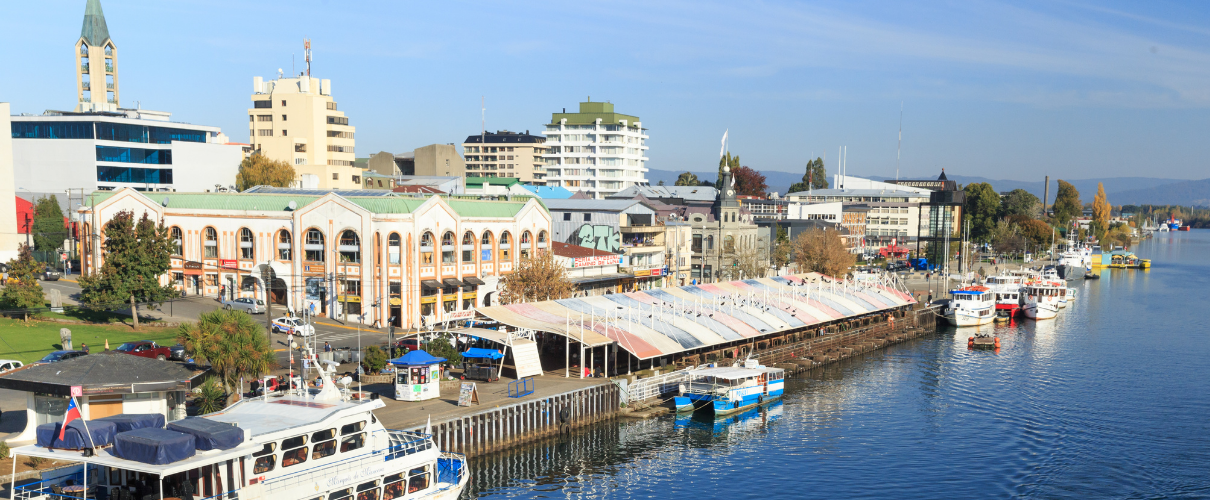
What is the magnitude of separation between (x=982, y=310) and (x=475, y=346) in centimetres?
6957

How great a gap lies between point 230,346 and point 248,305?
35323 mm

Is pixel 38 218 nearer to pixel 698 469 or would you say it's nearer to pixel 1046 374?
pixel 698 469

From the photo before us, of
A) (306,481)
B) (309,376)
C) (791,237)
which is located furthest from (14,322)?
(791,237)

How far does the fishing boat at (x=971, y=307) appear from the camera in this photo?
105 m

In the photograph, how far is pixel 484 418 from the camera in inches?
1848

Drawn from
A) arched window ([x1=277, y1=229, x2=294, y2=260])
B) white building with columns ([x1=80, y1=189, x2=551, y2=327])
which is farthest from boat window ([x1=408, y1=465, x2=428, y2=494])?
arched window ([x1=277, y1=229, x2=294, y2=260])

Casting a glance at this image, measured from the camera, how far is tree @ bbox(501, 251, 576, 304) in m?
77.1

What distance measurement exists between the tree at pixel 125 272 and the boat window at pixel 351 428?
42911mm

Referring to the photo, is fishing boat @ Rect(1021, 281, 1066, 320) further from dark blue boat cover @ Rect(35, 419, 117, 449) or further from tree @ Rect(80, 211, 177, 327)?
dark blue boat cover @ Rect(35, 419, 117, 449)

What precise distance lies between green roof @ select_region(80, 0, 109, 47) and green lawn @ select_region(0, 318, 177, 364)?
86479mm

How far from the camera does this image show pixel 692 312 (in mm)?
70875

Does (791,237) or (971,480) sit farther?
(791,237)

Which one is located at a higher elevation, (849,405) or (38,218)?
(38,218)

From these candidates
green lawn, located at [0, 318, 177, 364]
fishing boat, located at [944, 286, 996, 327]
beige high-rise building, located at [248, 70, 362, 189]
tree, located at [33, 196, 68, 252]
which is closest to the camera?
green lawn, located at [0, 318, 177, 364]
